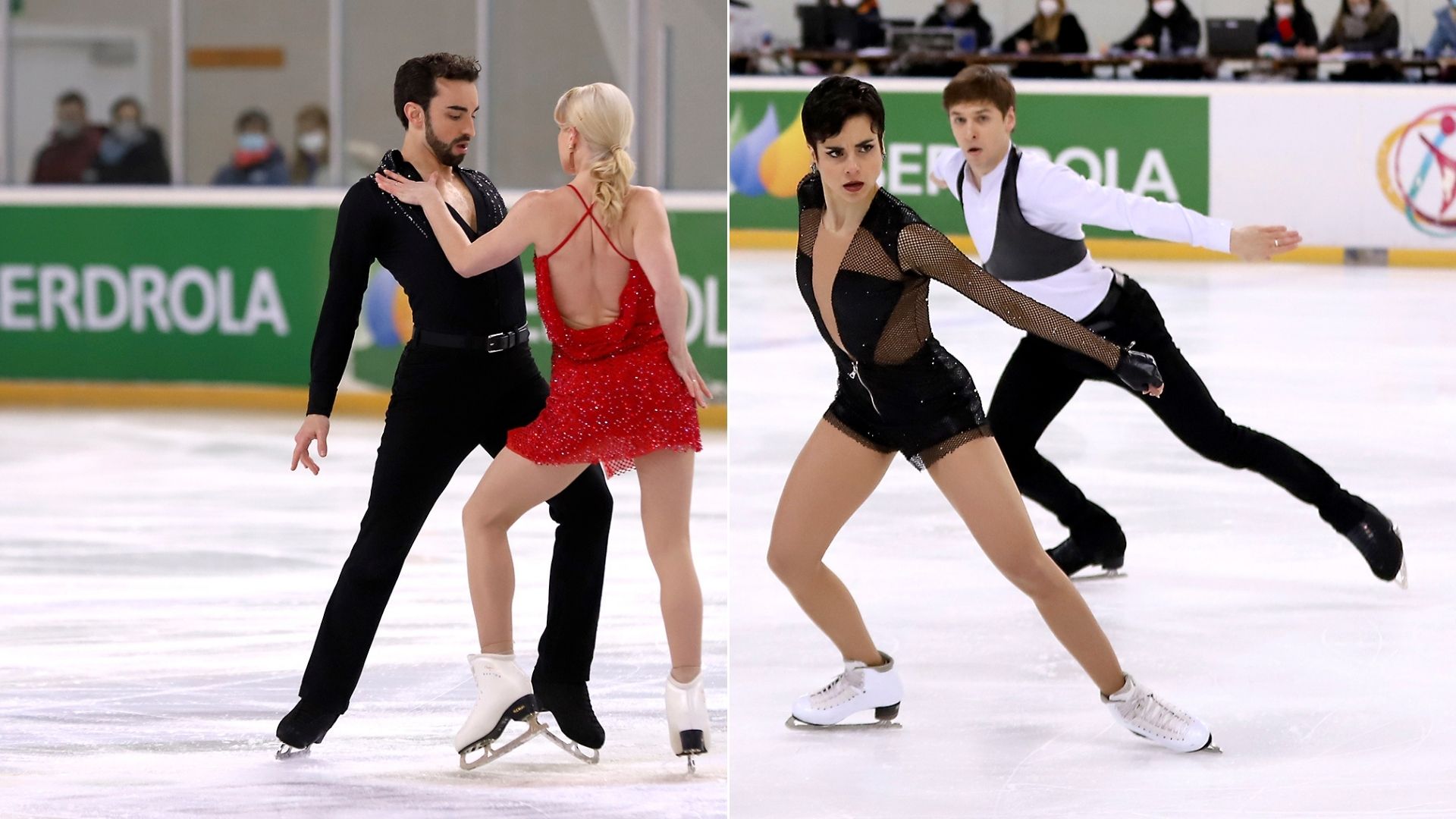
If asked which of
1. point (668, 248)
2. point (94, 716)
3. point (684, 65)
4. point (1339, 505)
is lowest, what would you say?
point (94, 716)

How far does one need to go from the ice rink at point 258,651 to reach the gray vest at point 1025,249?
3.88 feet

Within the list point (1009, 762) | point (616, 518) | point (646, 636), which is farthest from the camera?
point (616, 518)

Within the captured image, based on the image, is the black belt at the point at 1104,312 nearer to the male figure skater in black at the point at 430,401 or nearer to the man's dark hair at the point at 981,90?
the man's dark hair at the point at 981,90

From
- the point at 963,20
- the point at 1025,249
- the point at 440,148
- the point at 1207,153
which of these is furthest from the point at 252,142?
the point at 963,20

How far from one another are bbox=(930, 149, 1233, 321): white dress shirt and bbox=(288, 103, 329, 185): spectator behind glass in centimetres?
566

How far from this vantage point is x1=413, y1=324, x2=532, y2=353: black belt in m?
3.71

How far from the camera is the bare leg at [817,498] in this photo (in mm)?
3730

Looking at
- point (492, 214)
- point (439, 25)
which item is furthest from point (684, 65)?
point (492, 214)

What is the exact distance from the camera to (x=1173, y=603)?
16.8 ft

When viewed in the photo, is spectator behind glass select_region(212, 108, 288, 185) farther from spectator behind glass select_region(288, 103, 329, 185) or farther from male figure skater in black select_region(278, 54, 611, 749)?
male figure skater in black select_region(278, 54, 611, 749)

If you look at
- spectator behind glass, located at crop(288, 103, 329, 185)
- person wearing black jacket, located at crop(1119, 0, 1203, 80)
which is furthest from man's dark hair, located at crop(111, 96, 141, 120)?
person wearing black jacket, located at crop(1119, 0, 1203, 80)

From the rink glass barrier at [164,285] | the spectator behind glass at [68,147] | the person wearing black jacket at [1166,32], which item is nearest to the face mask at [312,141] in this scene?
the rink glass barrier at [164,285]

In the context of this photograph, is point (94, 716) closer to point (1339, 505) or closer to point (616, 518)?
point (616, 518)

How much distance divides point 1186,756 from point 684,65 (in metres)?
6.26
